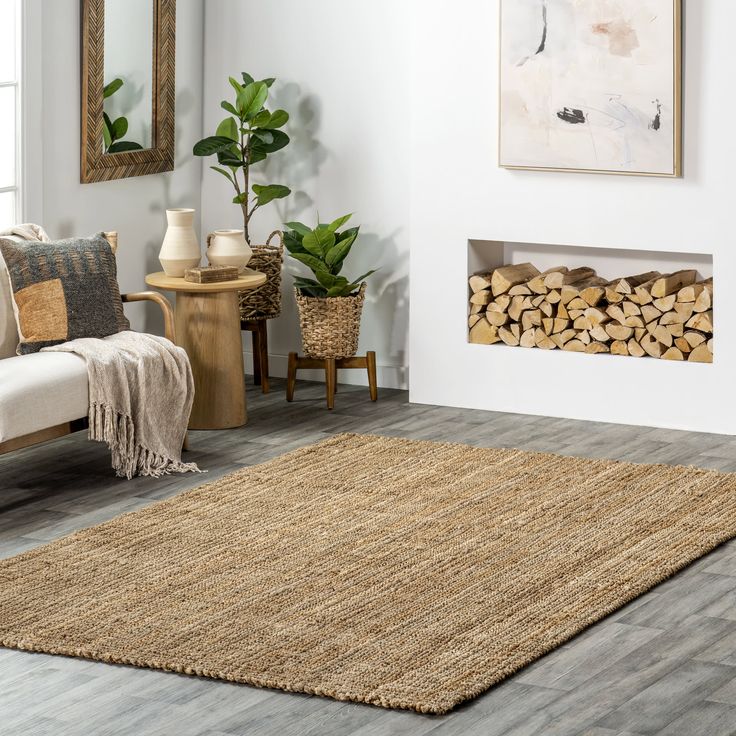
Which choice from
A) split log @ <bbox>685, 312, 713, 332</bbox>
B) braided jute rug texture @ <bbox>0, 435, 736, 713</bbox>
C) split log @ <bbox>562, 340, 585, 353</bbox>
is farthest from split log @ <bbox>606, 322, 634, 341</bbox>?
braided jute rug texture @ <bbox>0, 435, 736, 713</bbox>

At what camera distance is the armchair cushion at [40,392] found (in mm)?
4743

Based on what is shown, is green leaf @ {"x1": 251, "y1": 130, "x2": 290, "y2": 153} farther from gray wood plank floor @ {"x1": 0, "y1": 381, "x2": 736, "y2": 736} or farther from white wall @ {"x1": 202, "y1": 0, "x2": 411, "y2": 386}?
gray wood plank floor @ {"x1": 0, "y1": 381, "x2": 736, "y2": 736}

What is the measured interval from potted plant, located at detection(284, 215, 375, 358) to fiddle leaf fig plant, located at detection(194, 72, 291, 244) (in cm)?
29

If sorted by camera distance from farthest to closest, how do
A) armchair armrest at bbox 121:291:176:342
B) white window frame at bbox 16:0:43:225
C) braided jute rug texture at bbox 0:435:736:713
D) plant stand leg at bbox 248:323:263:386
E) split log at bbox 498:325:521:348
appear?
plant stand leg at bbox 248:323:263:386 < split log at bbox 498:325:521:348 < white window frame at bbox 16:0:43:225 < armchair armrest at bbox 121:291:176:342 < braided jute rug texture at bbox 0:435:736:713

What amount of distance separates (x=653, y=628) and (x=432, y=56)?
3.12 metres

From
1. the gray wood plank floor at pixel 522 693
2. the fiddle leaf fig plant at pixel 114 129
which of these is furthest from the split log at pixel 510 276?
the gray wood plank floor at pixel 522 693

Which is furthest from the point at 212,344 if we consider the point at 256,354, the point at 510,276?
the point at 510,276

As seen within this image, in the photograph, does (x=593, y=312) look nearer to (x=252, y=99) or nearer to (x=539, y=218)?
(x=539, y=218)

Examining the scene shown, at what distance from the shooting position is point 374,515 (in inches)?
186

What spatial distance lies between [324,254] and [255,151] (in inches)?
23.3

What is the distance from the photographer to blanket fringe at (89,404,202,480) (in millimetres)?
5117

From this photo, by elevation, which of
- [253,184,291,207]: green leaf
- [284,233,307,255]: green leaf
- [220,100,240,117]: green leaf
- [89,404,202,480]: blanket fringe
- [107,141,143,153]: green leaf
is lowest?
[89,404,202,480]: blanket fringe

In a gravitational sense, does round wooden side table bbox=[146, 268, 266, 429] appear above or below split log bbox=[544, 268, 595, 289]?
below

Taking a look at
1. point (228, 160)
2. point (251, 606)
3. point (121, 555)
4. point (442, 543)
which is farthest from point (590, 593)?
point (228, 160)
